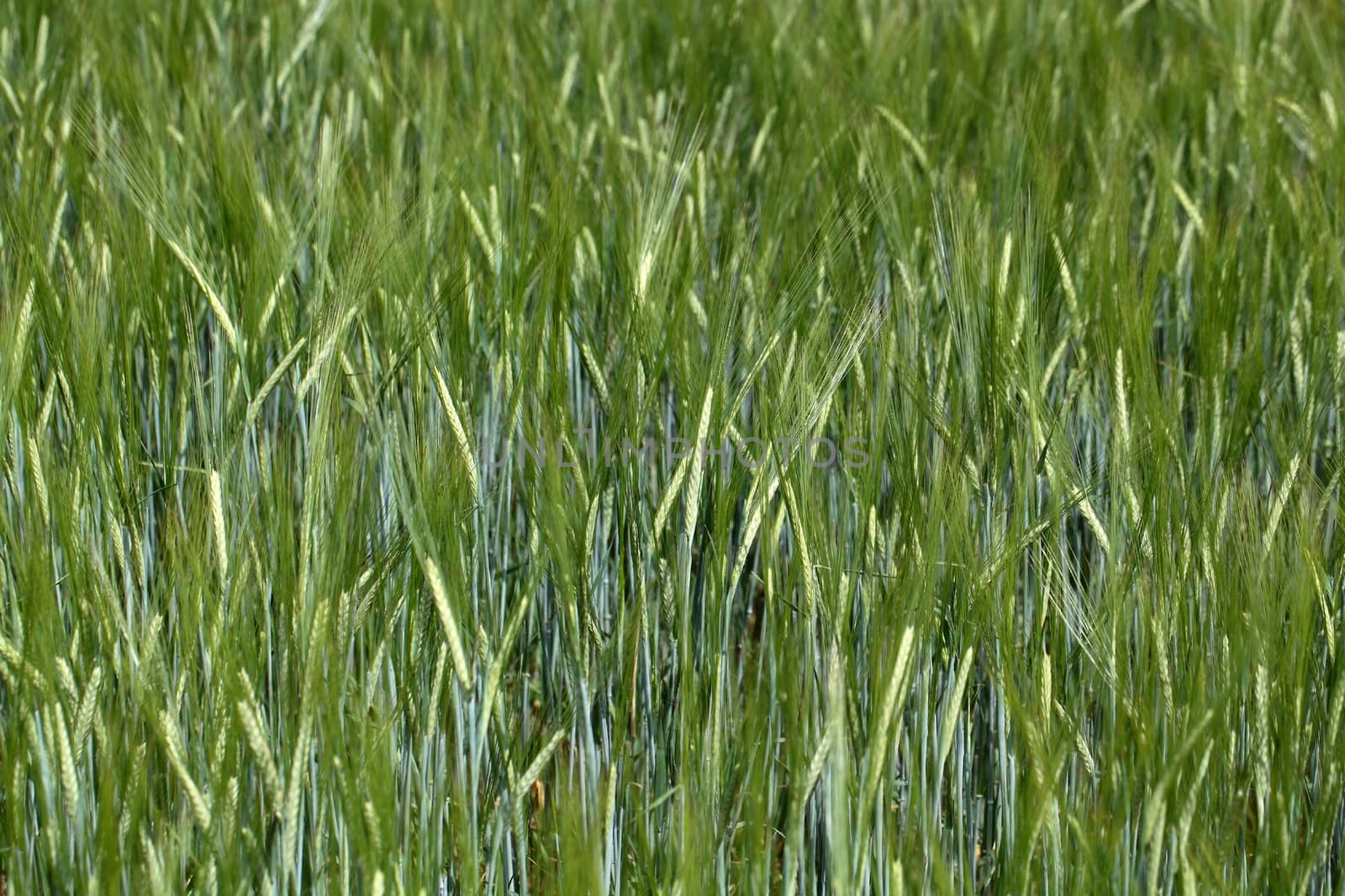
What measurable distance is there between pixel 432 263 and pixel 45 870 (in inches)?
22.0

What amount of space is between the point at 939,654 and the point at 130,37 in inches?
57.4

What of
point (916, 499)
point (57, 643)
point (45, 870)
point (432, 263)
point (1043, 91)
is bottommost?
point (45, 870)

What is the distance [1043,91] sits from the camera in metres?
1.58

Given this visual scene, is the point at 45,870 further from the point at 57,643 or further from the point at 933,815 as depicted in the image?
the point at 933,815

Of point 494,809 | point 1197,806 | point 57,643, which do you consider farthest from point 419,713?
point 1197,806

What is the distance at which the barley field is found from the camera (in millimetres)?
833

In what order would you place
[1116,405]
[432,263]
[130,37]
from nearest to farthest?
[1116,405]
[432,263]
[130,37]

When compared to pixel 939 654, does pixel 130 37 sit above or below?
above

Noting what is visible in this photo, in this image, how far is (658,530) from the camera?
3.13 ft

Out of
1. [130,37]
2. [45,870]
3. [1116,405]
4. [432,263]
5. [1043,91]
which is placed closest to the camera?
[45,870]

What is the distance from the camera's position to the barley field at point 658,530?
0.83 m

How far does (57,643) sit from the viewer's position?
0.87 meters

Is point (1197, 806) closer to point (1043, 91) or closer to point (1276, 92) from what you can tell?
point (1043, 91)

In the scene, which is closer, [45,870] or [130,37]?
[45,870]
